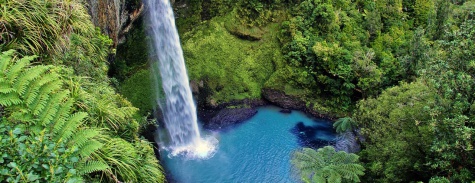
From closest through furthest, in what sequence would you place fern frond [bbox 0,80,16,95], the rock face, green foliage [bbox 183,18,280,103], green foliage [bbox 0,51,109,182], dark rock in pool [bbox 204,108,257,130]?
green foliage [bbox 0,51,109,182] → fern frond [bbox 0,80,16,95] → dark rock in pool [bbox 204,108,257,130] → the rock face → green foliage [bbox 183,18,280,103]

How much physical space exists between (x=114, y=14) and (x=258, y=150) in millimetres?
9072

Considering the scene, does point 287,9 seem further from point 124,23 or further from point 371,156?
A: point 371,156

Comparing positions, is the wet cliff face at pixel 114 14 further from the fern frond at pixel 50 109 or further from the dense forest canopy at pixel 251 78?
the fern frond at pixel 50 109

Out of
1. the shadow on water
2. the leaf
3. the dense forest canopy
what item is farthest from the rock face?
the leaf

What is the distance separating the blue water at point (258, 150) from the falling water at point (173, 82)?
126cm

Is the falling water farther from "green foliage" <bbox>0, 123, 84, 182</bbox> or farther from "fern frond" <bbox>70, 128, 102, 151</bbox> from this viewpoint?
"green foliage" <bbox>0, 123, 84, 182</bbox>

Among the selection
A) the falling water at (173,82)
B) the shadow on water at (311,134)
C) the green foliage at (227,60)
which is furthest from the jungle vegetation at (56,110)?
the green foliage at (227,60)

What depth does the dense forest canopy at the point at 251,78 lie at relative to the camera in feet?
14.3

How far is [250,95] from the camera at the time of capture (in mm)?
21203

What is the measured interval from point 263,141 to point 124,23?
9.25 m

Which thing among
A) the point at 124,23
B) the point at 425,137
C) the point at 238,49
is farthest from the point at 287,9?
the point at 425,137

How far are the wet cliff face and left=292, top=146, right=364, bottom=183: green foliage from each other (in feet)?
29.4

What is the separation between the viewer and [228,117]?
1958 cm

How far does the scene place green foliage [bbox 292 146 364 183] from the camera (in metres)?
11.2
